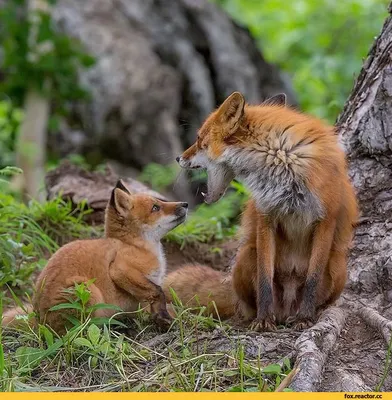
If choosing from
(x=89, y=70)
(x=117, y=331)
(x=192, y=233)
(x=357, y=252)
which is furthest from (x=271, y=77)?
(x=117, y=331)

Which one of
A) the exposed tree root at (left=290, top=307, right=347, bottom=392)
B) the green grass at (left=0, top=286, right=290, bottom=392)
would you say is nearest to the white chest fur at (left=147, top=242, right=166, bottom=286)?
the green grass at (left=0, top=286, right=290, bottom=392)

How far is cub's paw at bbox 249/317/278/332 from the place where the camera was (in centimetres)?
564

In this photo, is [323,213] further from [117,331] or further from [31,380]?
[31,380]

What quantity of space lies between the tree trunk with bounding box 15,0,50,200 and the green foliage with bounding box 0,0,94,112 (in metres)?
0.13

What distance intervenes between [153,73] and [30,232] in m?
9.16

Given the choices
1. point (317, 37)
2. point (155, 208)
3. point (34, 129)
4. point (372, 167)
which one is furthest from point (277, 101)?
point (317, 37)

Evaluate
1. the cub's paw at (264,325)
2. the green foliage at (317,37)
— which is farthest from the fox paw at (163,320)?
the green foliage at (317,37)

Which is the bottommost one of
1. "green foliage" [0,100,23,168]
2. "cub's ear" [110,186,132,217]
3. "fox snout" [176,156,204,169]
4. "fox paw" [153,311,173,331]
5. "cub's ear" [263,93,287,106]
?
"green foliage" [0,100,23,168]

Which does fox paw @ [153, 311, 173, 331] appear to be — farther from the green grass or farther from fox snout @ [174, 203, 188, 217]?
fox snout @ [174, 203, 188, 217]

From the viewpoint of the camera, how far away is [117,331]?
5.76 meters

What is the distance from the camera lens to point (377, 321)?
5.57m

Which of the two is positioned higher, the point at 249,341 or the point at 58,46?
the point at 58,46

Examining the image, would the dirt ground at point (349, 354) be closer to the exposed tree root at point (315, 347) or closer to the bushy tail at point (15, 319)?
the exposed tree root at point (315, 347)

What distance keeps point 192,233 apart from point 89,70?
819 centimetres
